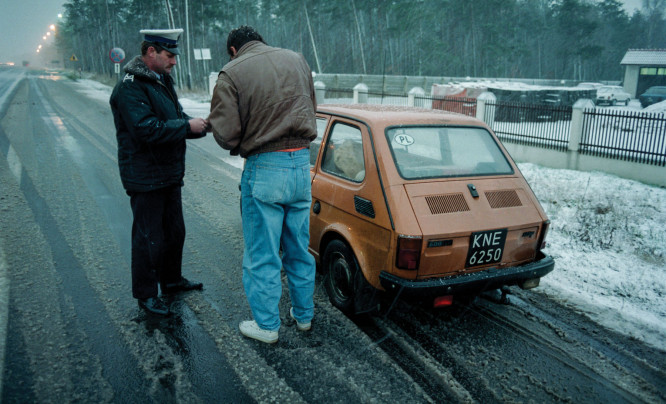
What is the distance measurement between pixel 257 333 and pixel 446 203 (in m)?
1.64

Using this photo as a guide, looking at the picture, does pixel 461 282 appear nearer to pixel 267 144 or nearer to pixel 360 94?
pixel 267 144

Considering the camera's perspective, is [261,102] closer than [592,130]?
Yes

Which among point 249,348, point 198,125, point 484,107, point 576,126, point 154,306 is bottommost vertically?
point 249,348

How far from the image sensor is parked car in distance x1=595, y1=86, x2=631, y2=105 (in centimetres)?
3288

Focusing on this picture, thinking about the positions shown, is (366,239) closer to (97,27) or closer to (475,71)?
(475,71)

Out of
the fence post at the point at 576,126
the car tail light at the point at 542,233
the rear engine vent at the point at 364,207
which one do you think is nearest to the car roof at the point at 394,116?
the rear engine vent at the point at 364,207

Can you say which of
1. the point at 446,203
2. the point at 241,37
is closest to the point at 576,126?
the point at 446,203

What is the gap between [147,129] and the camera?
3209 millimetres

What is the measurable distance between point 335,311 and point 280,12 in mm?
54238

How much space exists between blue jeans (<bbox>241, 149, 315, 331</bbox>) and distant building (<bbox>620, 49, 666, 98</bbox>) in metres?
46.2

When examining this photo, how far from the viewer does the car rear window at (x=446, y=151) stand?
382 cm

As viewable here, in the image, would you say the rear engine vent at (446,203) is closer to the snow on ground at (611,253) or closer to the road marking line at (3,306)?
the snow on ground at (611,253)

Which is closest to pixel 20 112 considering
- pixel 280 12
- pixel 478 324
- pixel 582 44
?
pixel 478 324

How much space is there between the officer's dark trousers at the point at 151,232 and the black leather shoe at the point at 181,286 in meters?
0.31
